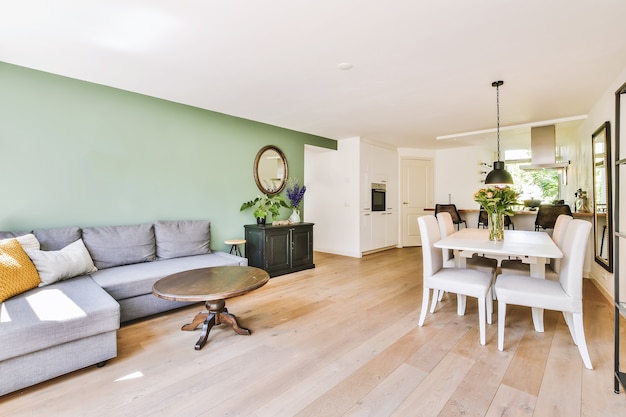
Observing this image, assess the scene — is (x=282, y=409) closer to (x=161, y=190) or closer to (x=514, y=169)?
(x=161, y=190)

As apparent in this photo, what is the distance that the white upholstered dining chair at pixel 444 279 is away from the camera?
2406 mm

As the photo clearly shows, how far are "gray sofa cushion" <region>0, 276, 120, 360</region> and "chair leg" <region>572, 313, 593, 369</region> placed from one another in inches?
124

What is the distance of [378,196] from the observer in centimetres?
632

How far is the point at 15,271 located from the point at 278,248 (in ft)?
9.09

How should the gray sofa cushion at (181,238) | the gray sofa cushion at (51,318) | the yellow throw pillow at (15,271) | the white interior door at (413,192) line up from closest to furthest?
the gray sofa cushion at (51,318)
the yellow throw pillow at (15,271)
the gray sofa cushion at (181,238)
the white interior door at (413,192)

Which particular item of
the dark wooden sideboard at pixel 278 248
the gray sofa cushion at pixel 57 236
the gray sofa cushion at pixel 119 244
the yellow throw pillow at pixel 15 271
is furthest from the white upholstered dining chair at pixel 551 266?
the gray sofa cushion at pixel 57 236

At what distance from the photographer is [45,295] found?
219 centimetres

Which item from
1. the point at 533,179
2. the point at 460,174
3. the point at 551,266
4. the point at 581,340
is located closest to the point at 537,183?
the point at 533,179

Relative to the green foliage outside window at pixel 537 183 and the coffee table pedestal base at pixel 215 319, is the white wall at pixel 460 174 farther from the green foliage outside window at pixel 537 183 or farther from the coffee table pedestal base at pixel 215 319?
the coffee table pedestal base at pixel 215 319

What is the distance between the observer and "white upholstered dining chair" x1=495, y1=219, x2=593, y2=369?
2055 millimetres

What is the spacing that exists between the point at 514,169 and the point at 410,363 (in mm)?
7943

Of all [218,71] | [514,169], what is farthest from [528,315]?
[514,169]

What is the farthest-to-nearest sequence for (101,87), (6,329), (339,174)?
(339,174)
(101,87)
(6,329)

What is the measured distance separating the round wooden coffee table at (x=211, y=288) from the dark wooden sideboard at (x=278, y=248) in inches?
56.6
